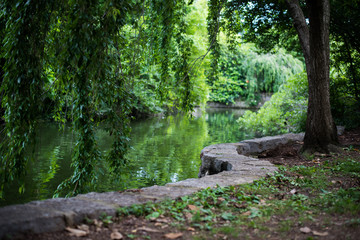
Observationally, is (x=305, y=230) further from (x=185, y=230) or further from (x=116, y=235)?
(x=116, y=235)

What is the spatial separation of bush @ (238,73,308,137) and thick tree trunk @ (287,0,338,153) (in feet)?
11.2

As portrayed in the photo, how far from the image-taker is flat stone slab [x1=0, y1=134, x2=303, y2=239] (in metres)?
2.12

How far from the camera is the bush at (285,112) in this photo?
10219 mm

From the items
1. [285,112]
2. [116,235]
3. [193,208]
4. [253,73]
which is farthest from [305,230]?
[253,73]

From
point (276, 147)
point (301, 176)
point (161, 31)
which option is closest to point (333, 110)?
point (276, 147)

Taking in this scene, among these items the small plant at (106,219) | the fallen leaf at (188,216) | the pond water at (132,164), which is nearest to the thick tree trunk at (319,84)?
the pond water at (132,164)

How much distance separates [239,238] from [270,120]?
1041cm

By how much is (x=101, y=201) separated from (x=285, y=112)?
10.5 meters

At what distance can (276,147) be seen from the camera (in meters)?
7.20

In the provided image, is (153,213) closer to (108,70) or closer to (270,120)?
(108,70)

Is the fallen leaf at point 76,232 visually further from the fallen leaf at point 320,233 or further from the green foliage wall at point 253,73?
the green foliage wall at point 253,73

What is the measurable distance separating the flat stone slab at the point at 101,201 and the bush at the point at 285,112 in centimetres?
547

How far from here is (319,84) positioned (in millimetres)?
6094

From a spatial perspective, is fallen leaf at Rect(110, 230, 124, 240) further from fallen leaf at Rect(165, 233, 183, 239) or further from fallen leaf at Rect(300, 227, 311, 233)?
fallen leaf at Rect(300, 227, 311, 233)
